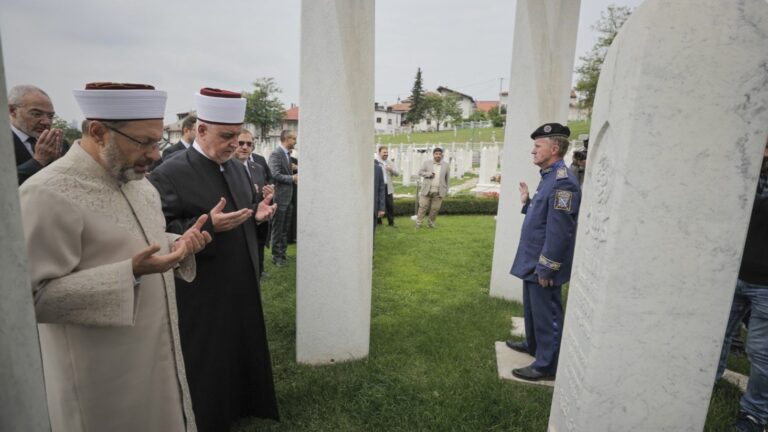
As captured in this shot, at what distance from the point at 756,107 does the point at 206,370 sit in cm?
323

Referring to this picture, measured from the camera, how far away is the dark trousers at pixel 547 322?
3.63m

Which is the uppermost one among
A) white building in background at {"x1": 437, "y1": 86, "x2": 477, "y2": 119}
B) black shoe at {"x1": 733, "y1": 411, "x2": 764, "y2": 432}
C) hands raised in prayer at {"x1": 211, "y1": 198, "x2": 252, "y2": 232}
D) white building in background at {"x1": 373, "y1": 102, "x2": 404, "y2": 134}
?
white building in background at {"x1": 437, "y1": 86, "x2": 477, "y2": 119}

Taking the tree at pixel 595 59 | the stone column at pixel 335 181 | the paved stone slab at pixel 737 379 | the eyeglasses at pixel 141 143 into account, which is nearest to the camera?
the eyeglasses at pixel 141 143

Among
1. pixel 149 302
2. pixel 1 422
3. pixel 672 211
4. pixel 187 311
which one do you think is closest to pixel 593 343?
pixel 672 211

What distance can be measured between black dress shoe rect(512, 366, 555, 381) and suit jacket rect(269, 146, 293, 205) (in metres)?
4.87

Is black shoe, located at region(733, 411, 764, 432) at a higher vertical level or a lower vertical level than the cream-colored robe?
lower

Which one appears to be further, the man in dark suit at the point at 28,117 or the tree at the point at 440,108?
the tree at the point at 440,108

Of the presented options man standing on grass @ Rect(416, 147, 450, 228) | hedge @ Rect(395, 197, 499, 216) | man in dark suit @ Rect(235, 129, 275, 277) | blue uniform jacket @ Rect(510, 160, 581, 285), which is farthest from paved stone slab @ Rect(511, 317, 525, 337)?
hedge @ Rect(395, 197, 499, 216)

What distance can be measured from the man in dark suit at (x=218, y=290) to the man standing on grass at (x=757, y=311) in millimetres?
3444

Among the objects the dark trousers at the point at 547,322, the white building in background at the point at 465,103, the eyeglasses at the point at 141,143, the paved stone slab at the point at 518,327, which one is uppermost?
the white building in background at the point at 465,103

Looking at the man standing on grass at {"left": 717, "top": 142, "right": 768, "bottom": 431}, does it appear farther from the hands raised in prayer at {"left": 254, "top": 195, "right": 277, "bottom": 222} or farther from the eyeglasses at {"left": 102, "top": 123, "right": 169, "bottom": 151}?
the eyeglasses at {"left": 102, "top": 123, "right": 169, "bottom": 151}

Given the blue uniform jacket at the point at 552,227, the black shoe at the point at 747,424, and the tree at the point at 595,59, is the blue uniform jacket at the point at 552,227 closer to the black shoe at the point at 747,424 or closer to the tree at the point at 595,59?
the black shoe at the point at 747,424

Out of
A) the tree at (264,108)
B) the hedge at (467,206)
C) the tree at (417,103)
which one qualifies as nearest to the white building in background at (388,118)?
the tree at (417,103)

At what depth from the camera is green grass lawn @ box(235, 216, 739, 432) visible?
3.05 m
